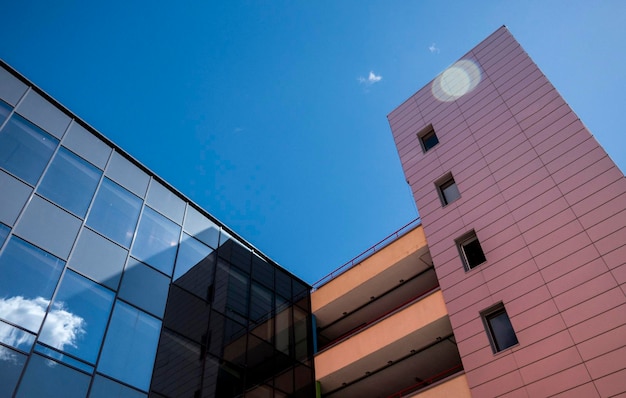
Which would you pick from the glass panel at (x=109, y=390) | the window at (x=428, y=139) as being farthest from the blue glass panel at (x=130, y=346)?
the window at (x=428, y=139)

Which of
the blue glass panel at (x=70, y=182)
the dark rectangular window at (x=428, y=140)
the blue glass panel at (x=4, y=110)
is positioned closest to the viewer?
the blue glass panel at (x=4, y=110)

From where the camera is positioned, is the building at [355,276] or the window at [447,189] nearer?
the building at [355,276]

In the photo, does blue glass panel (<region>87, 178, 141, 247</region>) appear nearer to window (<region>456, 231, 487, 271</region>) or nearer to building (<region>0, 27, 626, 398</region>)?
building (<region>0, 27, 626, 398</region>)

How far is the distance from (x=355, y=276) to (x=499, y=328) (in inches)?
353

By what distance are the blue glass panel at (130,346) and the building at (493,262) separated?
8.83 metres

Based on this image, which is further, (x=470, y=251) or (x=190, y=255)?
(x=190, y=255)

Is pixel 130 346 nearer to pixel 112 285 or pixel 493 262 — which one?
pixel 112 285

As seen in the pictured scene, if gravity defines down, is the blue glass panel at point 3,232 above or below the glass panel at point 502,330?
above

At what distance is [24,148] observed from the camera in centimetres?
1777

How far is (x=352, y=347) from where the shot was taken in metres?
22.5

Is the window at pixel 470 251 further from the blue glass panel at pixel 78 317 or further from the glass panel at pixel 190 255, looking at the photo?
the blue glass panel at pixel 78 317

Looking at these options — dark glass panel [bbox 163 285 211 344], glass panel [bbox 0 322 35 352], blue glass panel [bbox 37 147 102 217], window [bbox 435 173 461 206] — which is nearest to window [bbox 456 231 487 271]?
window [bbox 435 173 461 206]

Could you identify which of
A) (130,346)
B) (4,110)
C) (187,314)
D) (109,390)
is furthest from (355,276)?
(4,110)

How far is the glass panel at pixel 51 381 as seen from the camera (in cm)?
1391
